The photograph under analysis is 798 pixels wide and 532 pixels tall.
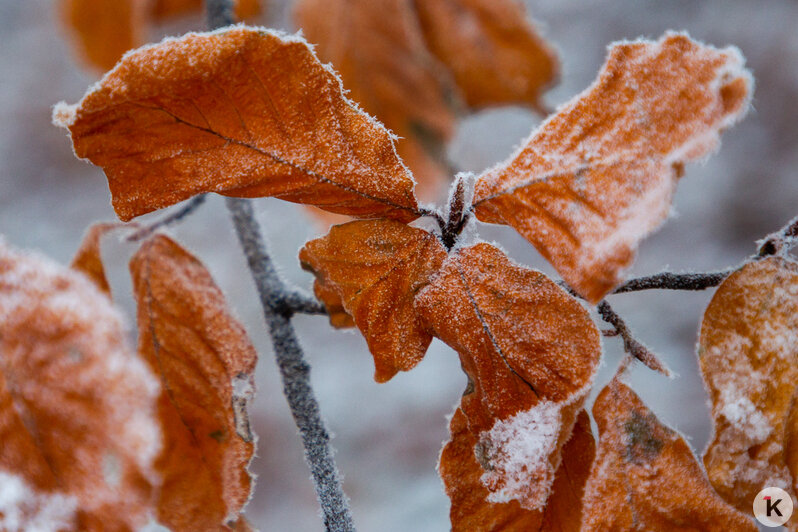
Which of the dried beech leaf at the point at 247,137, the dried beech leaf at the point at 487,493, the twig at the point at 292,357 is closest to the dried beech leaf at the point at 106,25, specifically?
the twig at the point at 292,357

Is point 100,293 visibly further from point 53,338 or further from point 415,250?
point 415,250


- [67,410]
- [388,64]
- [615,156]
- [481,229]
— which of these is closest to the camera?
[615,156]

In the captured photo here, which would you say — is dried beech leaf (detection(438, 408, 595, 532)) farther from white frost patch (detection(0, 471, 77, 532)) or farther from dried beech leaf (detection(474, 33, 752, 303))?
white frost patch (detection(0, 471, 77, 532))

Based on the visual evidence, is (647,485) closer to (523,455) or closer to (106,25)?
(523,455)

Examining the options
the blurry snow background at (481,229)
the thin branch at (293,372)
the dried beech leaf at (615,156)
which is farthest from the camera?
the blurry snow background at (481,229)

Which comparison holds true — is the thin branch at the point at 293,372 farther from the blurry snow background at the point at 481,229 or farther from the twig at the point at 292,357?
the blurry snow background at the point at 481,229

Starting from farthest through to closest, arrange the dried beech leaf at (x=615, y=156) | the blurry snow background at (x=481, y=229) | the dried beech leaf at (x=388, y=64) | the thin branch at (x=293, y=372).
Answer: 1. the blurry snow background at (x=481, y=229)
2. the dried beech leaf at (x=388, y=64)
3. the thin branch at (x=293, y=372)
4. the dried beech leaf at (x=615, y=156)

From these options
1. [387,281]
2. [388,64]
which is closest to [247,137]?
[387,281]

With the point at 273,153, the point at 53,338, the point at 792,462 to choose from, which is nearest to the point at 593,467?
the point at 792,462
